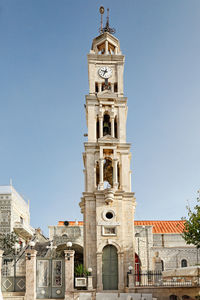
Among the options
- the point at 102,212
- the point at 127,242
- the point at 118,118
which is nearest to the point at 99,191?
the point at 102,212

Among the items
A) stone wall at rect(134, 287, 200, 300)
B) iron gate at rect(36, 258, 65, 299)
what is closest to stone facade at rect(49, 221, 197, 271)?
iron gate at rect(36, 258, 65, 299)

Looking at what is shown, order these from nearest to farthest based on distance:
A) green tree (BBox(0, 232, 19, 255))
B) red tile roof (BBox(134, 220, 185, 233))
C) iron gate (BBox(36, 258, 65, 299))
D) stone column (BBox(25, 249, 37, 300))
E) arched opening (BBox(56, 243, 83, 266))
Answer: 1. stone column (BBox(25, 249, 37, 300))
2. iron gate (BBox(36, 258, 65, 299))
3. green tree (BBox(0, 232, 19, 255))
4. arched opening (BBox(56, 243, 83, 266))
5. red tile roof (BBox(134, 220, 185, 233))

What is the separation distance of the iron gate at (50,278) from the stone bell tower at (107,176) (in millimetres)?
3217

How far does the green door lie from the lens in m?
27.5

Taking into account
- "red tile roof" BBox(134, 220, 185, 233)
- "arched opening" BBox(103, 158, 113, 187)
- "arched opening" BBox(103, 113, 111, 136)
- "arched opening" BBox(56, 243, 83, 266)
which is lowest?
"arched opening" BBox(56, 243, 83, 266)

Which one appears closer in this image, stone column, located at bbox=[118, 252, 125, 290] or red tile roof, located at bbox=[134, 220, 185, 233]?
stone column, located at bbox=[118, 252, 125, 290]

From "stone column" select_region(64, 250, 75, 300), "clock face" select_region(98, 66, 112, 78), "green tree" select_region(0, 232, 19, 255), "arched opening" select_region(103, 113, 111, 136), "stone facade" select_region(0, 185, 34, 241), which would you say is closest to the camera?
"stone column" select_region(64, 250, 75, 300)

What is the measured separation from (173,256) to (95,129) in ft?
70.6

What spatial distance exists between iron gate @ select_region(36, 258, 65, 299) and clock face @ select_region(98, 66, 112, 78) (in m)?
16.0

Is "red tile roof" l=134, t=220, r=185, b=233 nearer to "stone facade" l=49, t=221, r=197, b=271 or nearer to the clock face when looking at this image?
"stone facade" l=49, t=221, r=197, b=271

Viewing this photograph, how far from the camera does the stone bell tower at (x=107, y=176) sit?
27859 mm

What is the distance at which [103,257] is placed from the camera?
27.9 m

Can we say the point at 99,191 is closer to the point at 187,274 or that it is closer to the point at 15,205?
the point at 187,274

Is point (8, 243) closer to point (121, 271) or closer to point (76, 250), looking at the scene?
point (76, 250)
